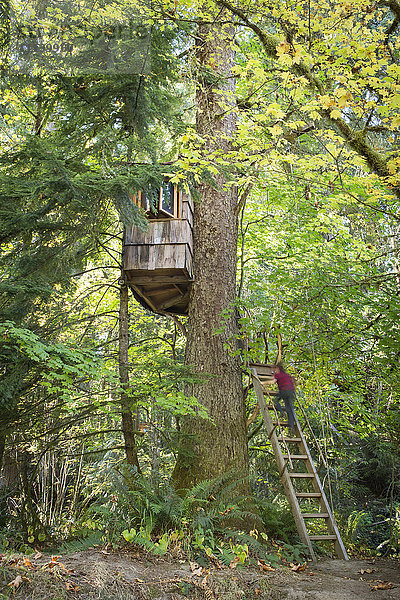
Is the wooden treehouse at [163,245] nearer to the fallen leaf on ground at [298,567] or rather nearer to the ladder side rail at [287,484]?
the ladder side rail at [287,484]

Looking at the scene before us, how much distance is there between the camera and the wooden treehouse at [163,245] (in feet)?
22.2

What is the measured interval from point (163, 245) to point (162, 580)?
4484mm

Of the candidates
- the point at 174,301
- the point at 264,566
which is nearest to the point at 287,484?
the point at 264,566

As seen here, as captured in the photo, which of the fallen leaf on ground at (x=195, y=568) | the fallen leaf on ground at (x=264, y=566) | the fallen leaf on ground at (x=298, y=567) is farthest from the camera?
the fallen leaf on ground at (x=298, y=567)

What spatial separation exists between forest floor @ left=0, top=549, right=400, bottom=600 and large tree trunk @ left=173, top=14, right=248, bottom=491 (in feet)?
4.56

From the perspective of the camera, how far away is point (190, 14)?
6.23 meters

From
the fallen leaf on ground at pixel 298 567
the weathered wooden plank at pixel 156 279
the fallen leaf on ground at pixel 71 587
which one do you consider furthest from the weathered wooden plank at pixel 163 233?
the fallen leaf on ground at pixel 71 587

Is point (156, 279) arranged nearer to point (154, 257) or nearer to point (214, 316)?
point (154, 257)

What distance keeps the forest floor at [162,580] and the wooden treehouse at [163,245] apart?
3.84m

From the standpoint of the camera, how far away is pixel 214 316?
21.7 feet

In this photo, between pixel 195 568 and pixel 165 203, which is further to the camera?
pixel 165 203

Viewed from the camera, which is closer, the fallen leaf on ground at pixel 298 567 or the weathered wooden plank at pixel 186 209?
the fallen leaf on ground at pixel 298 567

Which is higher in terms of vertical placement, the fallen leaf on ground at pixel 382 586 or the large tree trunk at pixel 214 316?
the large tree trunk at pixel 214 316

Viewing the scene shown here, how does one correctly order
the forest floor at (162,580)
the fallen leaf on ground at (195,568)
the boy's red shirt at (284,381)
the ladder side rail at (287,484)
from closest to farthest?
the forest floor at (162,580), the fallen leaf on ground at (195,568), the ladder side rail at (287,484), the boy's red shirt at (284,381)
